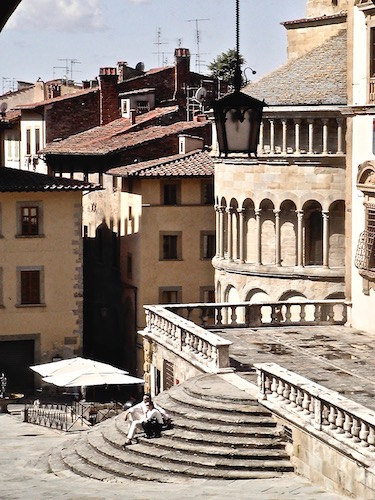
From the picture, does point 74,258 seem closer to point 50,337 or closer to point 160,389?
point 50,337

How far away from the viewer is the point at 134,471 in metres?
26.5

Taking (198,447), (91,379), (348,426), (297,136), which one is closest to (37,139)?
(297,136)

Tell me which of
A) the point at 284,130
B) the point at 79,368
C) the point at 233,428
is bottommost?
the point at 79,368

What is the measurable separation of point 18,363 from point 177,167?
10185 mm

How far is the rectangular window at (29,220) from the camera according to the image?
55000 millimetres

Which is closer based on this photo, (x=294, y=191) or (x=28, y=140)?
(x=294, y=191)

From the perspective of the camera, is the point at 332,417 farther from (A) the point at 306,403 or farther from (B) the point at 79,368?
(B) the point at 79,368

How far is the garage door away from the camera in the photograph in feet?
176

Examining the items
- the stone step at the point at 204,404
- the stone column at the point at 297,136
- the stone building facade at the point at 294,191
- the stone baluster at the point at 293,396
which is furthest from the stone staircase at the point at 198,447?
the stone column at the point at 297,136

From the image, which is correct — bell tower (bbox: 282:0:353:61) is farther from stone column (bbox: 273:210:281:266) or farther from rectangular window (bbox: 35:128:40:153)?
rectangular window (bbox: 35:128:40:153)

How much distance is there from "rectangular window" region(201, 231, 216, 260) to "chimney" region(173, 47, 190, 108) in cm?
1766

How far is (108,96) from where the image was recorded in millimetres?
76062

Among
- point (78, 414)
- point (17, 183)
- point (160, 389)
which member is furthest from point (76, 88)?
point (160, 389)

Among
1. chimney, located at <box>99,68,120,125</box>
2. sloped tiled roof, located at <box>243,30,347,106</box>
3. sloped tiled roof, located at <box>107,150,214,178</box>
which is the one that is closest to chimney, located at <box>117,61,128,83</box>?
chimney, located at <box>99,68,120,125</box>
